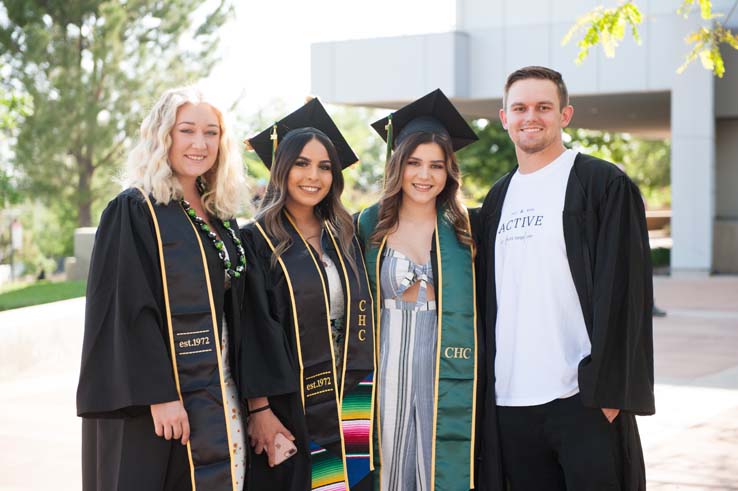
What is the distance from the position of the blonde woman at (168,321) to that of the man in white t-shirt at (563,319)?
1.02 m

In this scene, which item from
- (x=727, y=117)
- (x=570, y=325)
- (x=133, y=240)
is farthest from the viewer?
(x=727, y=117)

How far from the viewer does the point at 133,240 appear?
10.5 feet

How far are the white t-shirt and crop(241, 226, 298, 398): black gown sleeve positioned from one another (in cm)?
83

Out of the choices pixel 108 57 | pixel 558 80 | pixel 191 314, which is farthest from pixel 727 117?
pixel 191 314

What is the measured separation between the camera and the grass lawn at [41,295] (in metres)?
11.2

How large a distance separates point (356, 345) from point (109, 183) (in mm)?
22285

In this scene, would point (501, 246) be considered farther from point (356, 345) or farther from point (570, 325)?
point (356, 345)

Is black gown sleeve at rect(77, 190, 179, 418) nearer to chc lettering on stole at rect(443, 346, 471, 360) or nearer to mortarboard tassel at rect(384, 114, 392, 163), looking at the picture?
chc lettering on stole at rect(443, 346, 471, 360)

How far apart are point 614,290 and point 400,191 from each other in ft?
3.53

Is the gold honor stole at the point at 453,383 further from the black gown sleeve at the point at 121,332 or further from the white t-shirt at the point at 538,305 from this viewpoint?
the black gown sleeve at the point at 121,332

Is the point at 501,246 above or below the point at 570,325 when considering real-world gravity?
above

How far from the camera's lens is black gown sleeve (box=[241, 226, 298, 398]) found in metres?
3.54

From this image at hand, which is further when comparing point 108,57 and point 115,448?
point 108,57

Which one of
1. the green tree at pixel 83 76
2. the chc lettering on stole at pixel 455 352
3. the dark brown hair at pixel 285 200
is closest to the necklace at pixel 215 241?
the dark brown hair at pixel 285 200
